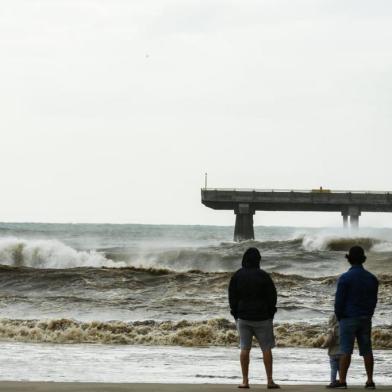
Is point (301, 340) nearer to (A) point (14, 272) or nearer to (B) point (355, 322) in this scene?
(B) point (355, 322)

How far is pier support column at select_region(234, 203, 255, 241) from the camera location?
67.2 meters

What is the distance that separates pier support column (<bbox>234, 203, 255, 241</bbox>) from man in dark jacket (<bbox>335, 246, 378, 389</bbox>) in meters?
56.8

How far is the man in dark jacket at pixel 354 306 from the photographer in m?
10.1

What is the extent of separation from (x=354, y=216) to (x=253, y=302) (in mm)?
57630

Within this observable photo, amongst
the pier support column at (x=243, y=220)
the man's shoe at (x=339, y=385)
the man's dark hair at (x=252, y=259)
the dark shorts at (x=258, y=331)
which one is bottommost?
the man's shoe at (x=339, y=385)

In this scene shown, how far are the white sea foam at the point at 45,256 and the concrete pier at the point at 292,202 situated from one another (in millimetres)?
20593

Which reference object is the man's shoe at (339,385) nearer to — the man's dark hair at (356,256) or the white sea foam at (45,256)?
the man's dark hair at (356,256)

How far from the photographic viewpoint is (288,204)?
221ft

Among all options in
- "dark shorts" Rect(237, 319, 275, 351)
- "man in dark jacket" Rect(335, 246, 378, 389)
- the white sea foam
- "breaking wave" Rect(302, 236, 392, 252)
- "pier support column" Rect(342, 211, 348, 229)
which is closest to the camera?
"man in dark jacket" Rect(335, 246, 378, 389)

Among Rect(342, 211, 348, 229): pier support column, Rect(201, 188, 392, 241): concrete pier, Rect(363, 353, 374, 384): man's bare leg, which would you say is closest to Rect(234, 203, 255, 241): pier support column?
Rect(201, 188, 392, 241): concrete pier

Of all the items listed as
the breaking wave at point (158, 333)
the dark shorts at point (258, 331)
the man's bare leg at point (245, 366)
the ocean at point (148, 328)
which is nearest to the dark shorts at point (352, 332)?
the dark shorts at point (258, 331)

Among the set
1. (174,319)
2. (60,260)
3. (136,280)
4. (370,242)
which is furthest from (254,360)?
(370,242)

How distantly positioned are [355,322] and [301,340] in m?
7.51

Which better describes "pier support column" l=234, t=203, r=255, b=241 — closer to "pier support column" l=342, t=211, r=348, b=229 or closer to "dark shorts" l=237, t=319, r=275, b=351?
"pier support column" l=342, t=211, r=348, b=229
